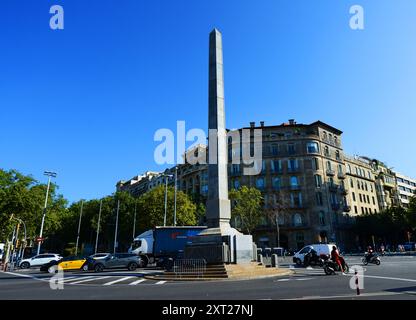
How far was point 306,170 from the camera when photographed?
53.3 m

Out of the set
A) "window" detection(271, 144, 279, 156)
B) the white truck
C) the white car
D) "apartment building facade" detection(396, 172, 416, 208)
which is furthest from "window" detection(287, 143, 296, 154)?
"apartment building facade" detection(396, 172, 416, 208)

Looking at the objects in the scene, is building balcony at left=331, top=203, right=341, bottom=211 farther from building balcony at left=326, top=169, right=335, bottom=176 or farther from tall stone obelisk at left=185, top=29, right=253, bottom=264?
tall stone obelisk at left=185, top=29, right=253, bottom=264

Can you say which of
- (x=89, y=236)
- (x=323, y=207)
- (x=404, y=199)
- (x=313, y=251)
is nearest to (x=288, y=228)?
(x=323, y=207)

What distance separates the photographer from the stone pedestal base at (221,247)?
1644 cm

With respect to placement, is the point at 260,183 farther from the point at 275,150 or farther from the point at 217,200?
the point at 217,200

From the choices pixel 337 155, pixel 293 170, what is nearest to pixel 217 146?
pixel 293 170

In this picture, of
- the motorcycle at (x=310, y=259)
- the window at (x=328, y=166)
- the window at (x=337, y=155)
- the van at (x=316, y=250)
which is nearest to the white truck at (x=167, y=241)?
the van at (x=316, y=250)

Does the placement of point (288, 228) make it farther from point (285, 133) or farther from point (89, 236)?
point (89, 236)

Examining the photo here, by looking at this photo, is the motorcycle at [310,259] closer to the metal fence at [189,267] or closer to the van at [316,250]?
the van at [316,250]

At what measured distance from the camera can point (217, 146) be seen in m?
19.0

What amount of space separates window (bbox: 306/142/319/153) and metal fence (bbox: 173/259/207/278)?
4229 centimetres

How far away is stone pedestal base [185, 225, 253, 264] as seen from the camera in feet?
53.9

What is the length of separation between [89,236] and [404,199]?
79744 millimetres

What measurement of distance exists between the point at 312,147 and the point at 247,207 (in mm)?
17529
